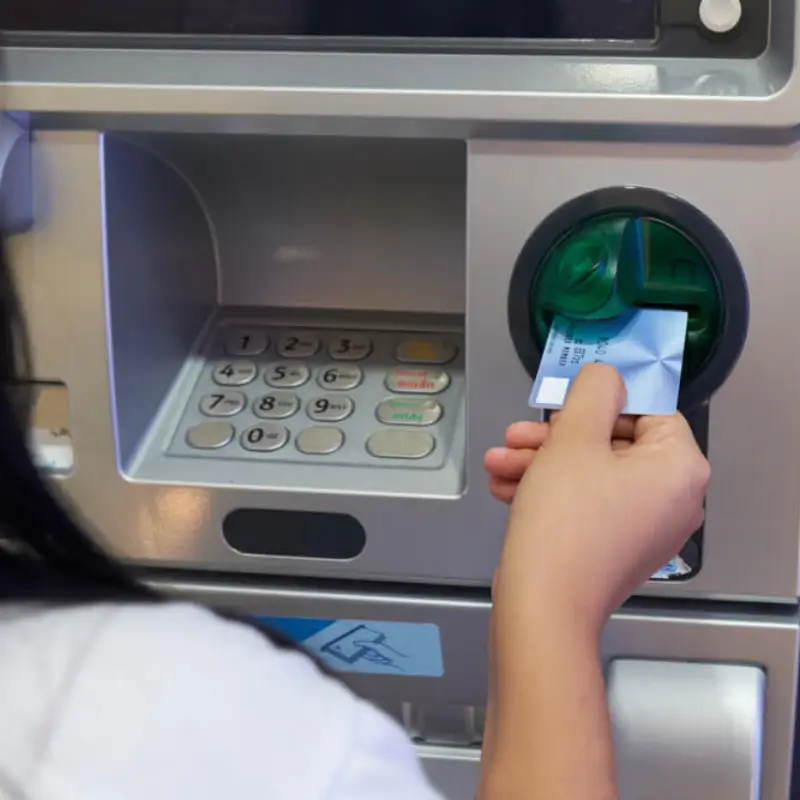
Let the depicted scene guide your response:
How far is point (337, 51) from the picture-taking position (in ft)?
2.39

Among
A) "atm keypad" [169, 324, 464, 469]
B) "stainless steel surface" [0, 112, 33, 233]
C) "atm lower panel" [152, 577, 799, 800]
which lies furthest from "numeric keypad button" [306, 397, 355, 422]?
"stainless steel surface" [0, 112, 33, 233]

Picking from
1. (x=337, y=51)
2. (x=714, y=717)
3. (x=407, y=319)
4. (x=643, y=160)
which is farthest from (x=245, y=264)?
(x=714, y=717)

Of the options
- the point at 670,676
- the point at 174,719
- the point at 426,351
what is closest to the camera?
the point at 174,719

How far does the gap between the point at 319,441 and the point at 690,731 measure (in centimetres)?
32

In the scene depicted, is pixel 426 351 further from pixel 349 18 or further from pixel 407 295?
pixel 349 18

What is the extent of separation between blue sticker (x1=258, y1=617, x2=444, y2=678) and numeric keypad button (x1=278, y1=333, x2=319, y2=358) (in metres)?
0.20

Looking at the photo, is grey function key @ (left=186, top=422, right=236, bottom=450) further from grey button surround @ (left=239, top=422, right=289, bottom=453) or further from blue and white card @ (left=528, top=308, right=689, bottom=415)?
blue and white card @ (left=528, top=308, right=689, bottom=415)

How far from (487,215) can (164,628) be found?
311 mm

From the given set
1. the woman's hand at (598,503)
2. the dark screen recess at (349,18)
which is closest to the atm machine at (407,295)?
the dark screen recess at (349,18)

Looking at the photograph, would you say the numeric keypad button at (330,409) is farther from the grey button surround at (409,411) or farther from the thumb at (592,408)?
the thumb at (592,408)

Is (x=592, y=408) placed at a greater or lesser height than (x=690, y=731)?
greater

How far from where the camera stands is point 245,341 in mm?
Answer: 917

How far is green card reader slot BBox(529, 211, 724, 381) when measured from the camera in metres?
0.72

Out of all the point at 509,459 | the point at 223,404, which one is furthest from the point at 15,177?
the point at 509,459
